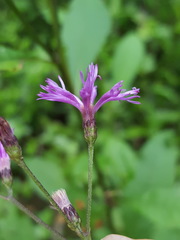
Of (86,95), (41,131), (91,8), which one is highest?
(91,8)

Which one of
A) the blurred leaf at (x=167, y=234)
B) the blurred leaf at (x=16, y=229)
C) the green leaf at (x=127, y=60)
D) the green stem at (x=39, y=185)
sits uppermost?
the green leaf at (x=127, y=60)

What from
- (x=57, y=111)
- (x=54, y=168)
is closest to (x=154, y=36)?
(x=57, y=111)

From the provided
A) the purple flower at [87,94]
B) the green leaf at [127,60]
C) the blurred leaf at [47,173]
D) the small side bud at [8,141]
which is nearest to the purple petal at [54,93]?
the purple flower at [87,94]

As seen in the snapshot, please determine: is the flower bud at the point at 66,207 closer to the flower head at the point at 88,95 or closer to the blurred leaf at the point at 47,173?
the flower head at the point at 88,95

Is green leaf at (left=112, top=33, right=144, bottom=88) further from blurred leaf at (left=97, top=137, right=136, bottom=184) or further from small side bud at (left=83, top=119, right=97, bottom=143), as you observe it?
small side bud at (left=83, top=119, right=97, bottom=143)

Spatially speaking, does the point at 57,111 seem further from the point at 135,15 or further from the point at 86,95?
the point at 86,95

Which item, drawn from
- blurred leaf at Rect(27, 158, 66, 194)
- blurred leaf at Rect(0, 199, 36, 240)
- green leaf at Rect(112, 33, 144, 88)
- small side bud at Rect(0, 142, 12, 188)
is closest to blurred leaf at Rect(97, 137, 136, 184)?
blurred leaf at Rect(27, 158, 66, 194)
